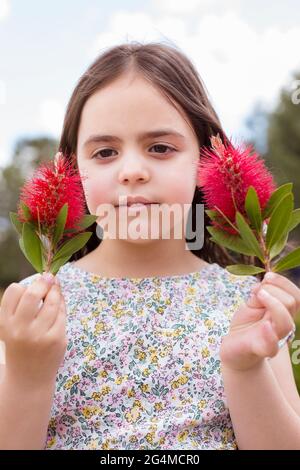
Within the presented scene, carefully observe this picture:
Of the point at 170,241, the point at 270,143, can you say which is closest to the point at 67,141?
the point at 170,241

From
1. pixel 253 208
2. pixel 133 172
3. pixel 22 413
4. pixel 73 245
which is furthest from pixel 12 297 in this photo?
pixel 253 208

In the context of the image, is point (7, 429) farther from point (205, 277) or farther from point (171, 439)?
point (205, 277)

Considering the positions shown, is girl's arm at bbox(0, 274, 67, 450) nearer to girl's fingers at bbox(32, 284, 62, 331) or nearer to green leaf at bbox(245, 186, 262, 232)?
girl's fingers at bbox(32, 284, 62, 331)

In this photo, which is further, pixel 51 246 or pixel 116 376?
pixel 116 376

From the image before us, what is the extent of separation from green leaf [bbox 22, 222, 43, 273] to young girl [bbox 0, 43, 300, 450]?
7 centimetres

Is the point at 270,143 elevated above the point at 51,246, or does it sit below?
above

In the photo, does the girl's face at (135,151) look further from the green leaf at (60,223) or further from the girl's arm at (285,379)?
the girl's arm at (285,379)

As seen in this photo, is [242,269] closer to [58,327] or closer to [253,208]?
[253,208]

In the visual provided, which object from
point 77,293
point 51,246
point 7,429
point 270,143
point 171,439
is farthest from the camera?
point 270,143

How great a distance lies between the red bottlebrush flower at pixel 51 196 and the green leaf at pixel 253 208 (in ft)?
1.45

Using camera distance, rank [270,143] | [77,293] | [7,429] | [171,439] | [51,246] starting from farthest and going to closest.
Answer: [270,143], [77,293], [171,439], [7,429], [51,246]

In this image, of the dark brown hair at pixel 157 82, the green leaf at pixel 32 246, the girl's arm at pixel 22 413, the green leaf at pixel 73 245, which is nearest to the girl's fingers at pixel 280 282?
the green leaf at pixel 73 245
